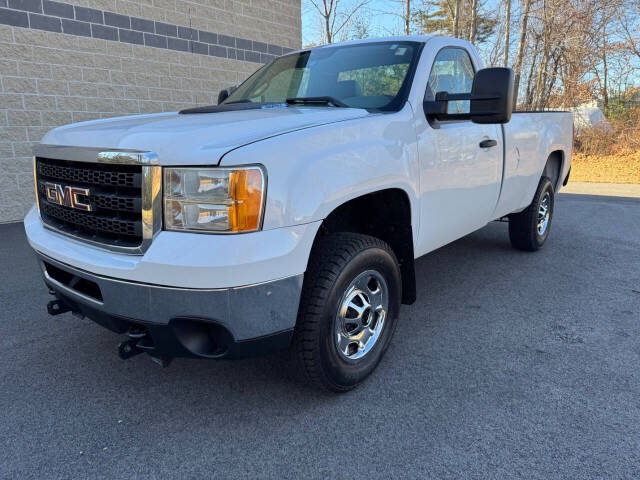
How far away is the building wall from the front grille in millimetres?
5169

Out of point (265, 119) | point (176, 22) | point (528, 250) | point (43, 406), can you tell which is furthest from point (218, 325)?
point (176, 22)

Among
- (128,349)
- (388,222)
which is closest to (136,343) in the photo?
(128,349)

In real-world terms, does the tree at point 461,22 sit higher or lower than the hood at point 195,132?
higher

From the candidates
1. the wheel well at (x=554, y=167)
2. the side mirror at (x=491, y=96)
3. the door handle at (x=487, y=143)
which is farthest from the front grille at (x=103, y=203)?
the wheel well at (x=554, y=167)

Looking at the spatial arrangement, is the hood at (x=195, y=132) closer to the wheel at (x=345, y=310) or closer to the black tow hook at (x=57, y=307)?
the wheel at (x=345, y=310)

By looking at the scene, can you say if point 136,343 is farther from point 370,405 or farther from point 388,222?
point 388,222

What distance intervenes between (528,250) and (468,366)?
2.92 meters

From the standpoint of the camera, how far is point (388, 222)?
285cm

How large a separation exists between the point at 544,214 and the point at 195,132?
4562 millimetres

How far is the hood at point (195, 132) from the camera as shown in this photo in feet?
6.32

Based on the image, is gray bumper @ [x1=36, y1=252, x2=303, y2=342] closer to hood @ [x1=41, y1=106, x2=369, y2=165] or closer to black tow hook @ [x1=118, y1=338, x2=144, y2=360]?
black tow hook @ [x1=118, y1=338, x2=144, y2=360]

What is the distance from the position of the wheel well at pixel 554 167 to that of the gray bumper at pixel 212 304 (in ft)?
13.5

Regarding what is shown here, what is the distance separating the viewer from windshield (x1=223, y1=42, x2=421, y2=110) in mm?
2969

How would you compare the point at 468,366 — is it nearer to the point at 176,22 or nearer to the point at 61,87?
the point at 61,87
